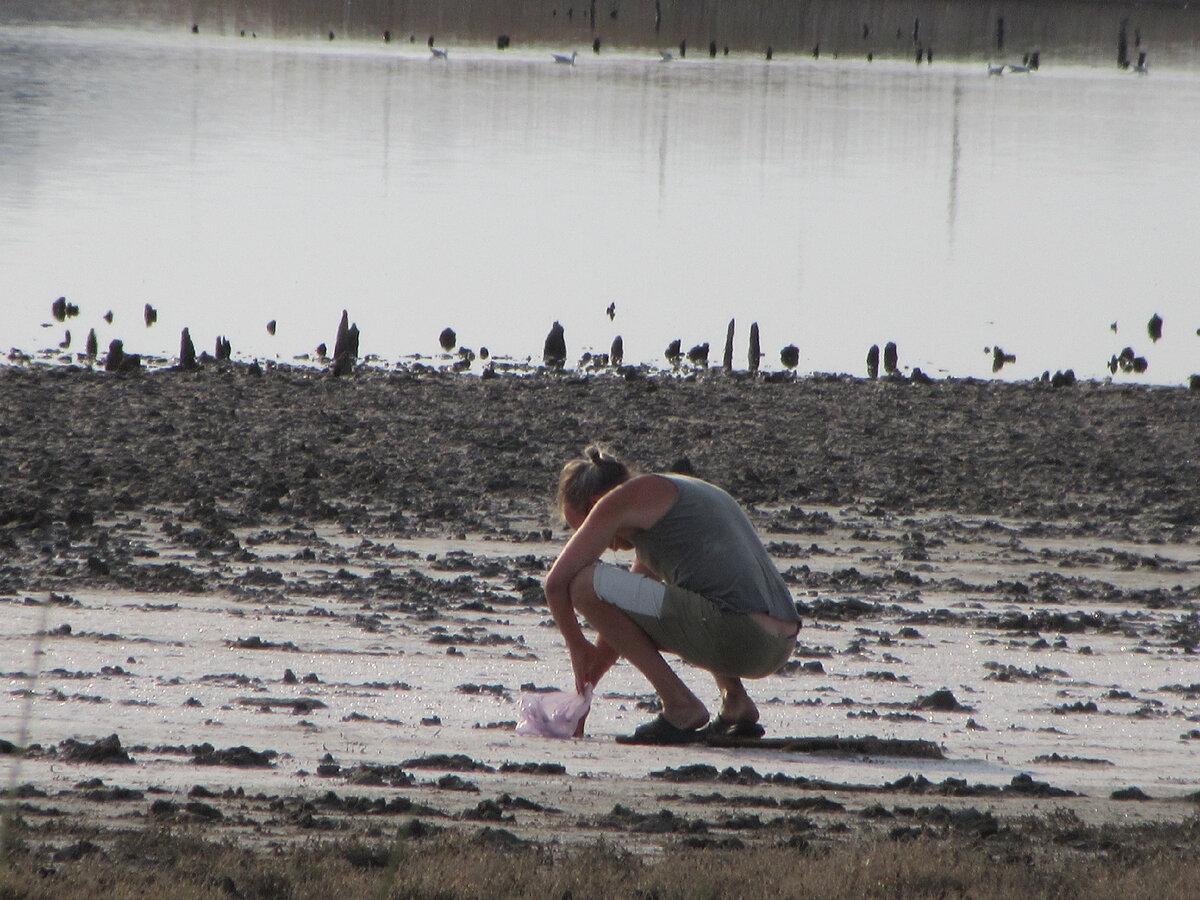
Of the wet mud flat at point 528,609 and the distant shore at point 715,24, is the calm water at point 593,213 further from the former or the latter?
the distant shore at point 715,24

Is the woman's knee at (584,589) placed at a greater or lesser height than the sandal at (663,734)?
greater

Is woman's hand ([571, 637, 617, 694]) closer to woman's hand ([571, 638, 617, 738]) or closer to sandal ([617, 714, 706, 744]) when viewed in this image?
woman's hand ([571, 638, 617, 738])

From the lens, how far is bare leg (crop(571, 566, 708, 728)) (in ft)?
19.0

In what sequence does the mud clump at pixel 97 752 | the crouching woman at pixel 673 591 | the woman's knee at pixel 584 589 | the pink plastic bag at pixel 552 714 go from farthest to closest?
the woman's knee at pixel 584 589
the crouching woman at pixel 673 591
the pink plastic bag at pixel 552 714
the mud clump at pixel 97 752

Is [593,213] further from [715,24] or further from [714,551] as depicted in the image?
[715,24]

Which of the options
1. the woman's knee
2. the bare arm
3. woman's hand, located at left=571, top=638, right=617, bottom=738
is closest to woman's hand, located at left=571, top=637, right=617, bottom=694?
woman's hand, located at left=571, top=638, right=617, bottom=738

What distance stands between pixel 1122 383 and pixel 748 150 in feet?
73.1

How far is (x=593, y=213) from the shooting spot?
28.5 metres

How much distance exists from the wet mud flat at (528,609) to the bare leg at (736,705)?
11 centimetres

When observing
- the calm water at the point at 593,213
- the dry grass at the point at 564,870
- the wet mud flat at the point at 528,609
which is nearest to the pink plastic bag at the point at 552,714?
the wet mud flat at the point at 528,609

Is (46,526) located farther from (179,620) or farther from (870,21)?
(870,21)

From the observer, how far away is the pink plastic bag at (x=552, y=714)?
564 centimetres

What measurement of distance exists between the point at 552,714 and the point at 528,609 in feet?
7.68

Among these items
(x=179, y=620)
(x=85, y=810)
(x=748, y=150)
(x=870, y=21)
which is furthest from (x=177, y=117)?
(x=870, y=21)
